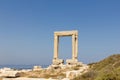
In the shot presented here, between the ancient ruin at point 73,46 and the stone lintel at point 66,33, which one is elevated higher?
the stone lintel at point 66,33

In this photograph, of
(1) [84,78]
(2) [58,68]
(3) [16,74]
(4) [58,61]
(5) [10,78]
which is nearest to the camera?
(1) [84,78]

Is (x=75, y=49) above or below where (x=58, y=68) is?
above

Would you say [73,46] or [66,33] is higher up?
[66,33]

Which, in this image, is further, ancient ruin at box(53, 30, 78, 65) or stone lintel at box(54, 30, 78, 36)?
stone lintel at box(54, 30, 78, 36)

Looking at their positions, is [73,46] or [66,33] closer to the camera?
[73,46]

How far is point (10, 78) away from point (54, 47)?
70.9ft

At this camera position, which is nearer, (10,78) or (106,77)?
(106,77)

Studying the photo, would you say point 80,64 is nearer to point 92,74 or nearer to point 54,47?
point 54,47

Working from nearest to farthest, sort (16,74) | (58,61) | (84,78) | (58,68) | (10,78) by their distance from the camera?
(84,78)
(10,78)
(16,74)
(58,68)
(58,61)

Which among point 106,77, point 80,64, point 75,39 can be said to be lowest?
point 106,77

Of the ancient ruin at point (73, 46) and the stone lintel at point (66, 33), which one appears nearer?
the ancient ruin at point (73, 46)

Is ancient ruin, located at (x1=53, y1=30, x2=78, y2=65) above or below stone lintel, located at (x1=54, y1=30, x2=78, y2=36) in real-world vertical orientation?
below

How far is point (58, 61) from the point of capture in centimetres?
4416

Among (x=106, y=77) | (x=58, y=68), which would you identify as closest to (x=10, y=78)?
(x=106, y=77)
